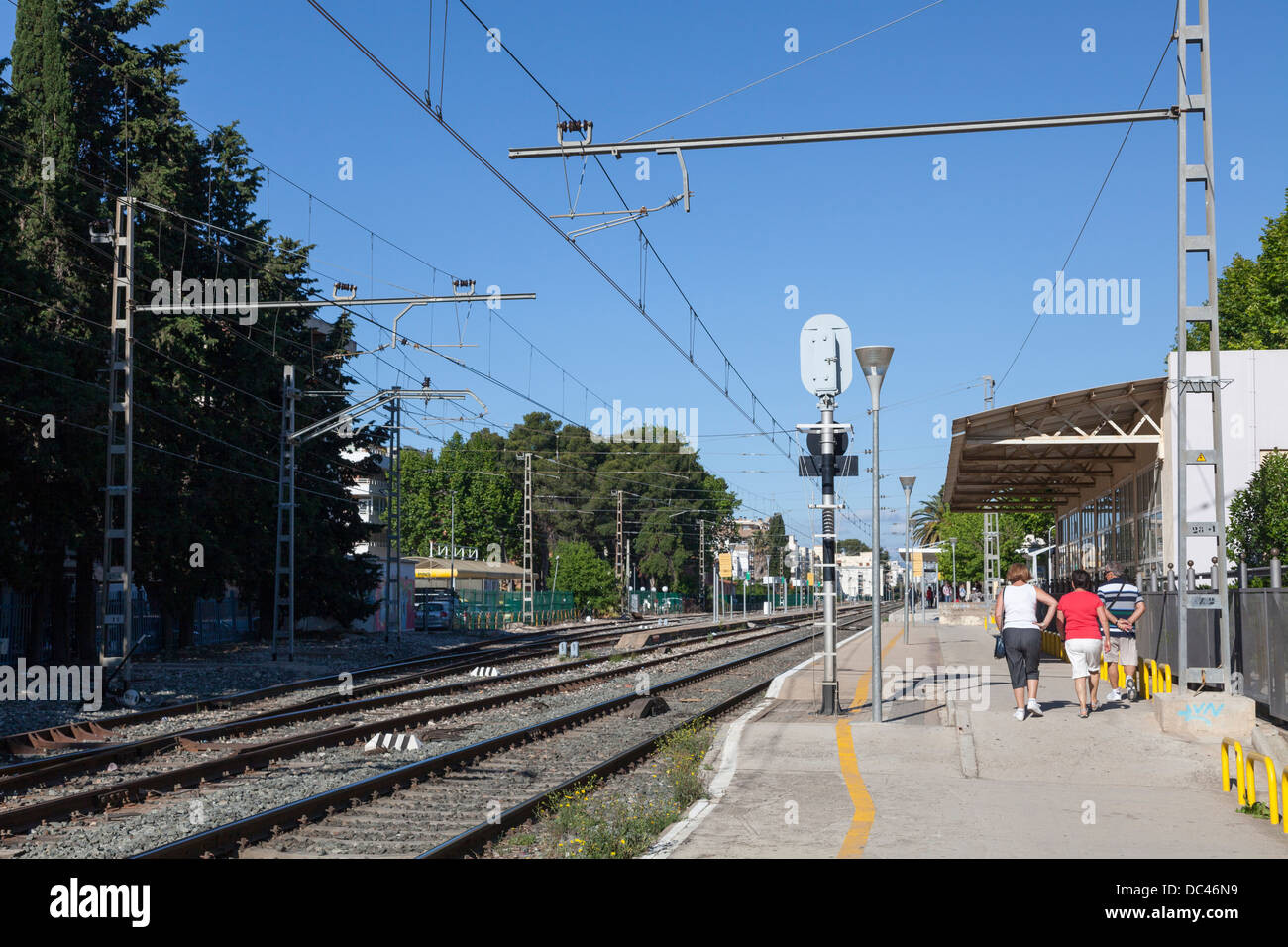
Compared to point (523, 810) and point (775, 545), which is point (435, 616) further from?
point (775, 545)

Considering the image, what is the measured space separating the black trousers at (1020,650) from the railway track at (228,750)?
7.33 m

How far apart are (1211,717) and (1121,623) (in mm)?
3431

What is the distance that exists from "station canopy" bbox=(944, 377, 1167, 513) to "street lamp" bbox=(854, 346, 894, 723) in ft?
31.0

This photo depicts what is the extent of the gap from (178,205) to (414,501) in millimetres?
81597

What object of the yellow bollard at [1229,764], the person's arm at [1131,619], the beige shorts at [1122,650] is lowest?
the yellow bollard at [1229,764]

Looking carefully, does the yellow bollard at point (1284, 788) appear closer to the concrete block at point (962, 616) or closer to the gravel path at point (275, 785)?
the gravel path at point (275, 785)

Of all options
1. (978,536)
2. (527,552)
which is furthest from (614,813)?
(978,536)

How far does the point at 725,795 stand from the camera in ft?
32.9

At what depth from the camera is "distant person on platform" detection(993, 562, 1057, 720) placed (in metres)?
13.9

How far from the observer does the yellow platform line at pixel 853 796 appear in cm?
788

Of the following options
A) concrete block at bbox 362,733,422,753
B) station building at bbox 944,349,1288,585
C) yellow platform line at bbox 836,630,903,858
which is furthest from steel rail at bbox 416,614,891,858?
station building at bbox 944,349,1288,585

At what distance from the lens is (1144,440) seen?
23656 millimetres

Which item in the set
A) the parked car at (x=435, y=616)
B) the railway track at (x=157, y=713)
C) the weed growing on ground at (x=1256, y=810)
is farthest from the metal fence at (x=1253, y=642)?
the parked car at (x=435, y=616)
